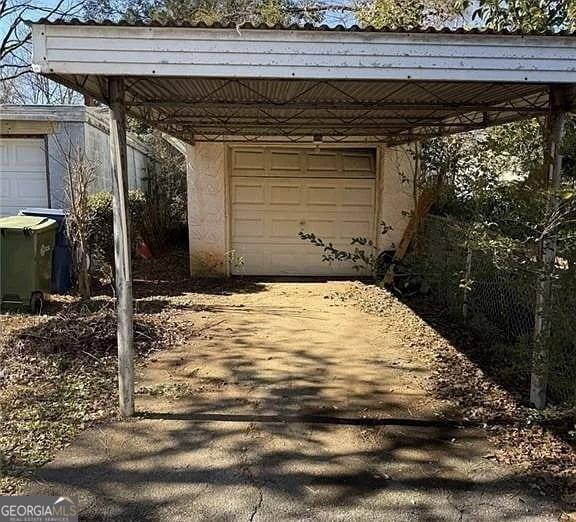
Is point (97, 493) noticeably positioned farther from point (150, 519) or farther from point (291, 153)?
point (291, 153)

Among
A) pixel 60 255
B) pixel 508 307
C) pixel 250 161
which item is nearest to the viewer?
pixel 508 307

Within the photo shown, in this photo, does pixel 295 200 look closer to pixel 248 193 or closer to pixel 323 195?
pixel 323 195

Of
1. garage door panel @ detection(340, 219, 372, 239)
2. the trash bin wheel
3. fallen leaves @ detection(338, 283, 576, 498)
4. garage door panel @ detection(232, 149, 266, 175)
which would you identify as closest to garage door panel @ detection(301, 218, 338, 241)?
garage door panel @ detection(340, 219, 372, 239)

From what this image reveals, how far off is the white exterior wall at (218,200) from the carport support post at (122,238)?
622cm

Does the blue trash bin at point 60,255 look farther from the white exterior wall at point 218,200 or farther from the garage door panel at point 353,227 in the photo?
the garage door panel at point 353,227

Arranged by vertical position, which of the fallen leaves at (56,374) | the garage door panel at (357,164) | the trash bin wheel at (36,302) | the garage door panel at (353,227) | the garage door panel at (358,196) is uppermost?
the garage door panel at (357,164)

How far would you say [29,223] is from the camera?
7.26 m

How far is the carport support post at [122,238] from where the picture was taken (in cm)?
395

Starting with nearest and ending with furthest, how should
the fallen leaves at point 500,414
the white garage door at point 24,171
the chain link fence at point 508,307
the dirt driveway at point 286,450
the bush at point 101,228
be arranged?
the dirt driveway at point 286,450, the fallen leaves at point 500,414, the chain link fence at point 508,307, the bush at point 101,228, the white garage door at point 24,171

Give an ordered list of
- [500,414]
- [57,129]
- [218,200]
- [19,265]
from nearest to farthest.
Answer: [500,414] → [19,265] → [57,129] → [218,200]

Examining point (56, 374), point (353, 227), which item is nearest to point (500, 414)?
point (56, 374)

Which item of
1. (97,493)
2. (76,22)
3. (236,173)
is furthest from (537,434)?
(236,173)

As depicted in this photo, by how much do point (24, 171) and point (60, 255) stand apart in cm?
245

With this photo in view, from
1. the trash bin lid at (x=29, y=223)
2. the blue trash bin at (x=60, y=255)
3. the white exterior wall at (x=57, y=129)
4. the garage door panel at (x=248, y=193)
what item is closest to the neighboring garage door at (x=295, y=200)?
the garage door panel at (x=248, y=193)
